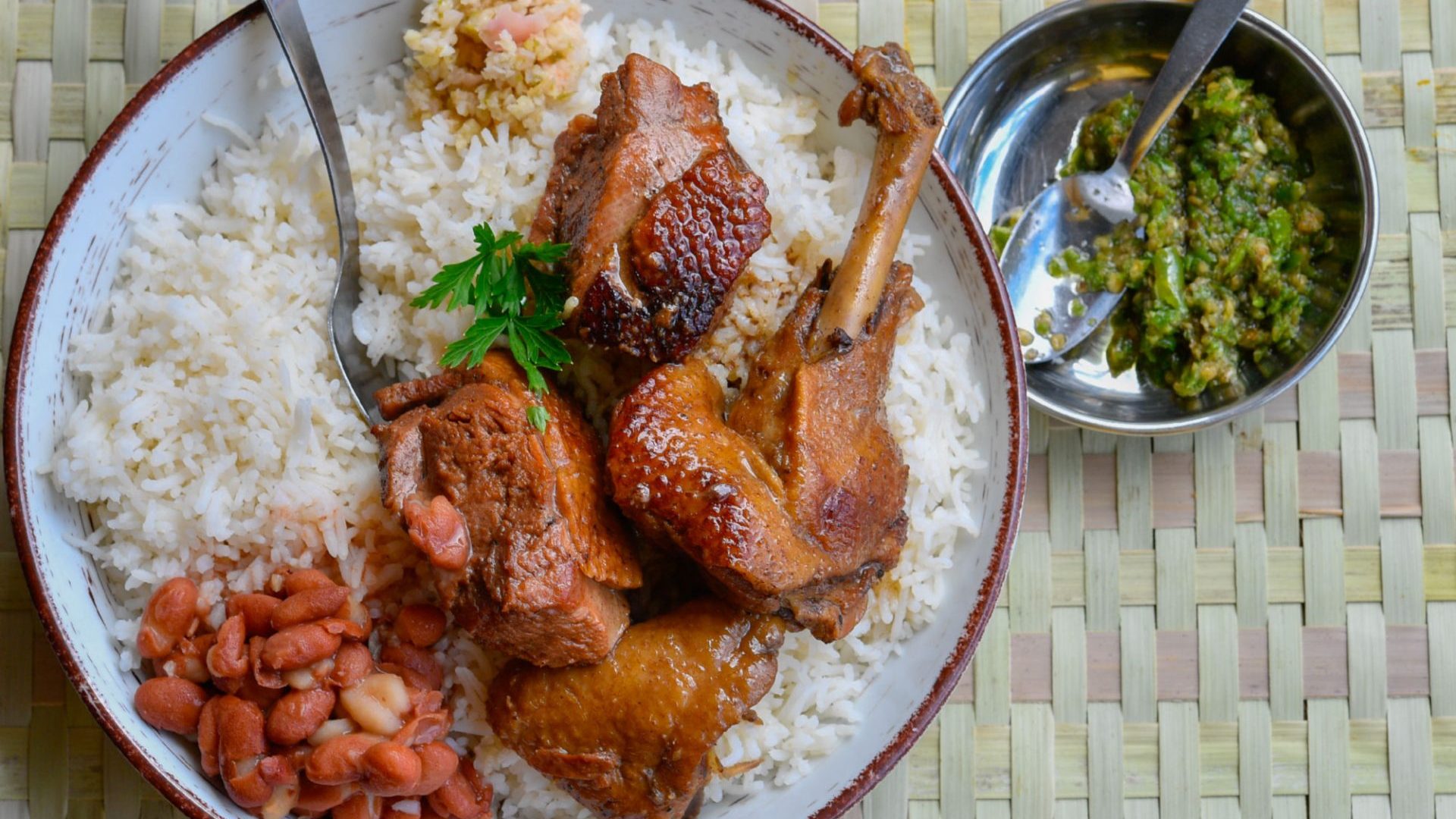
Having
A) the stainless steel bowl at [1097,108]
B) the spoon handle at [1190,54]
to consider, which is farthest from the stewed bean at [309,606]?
the spoon handle at [1190,54]

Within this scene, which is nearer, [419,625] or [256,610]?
[256,610]

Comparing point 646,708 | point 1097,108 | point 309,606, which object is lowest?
point 646,708

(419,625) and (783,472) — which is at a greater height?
(783,472)

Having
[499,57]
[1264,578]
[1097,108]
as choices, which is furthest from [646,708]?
[1097,108]

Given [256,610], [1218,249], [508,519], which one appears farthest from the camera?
[1218,249]

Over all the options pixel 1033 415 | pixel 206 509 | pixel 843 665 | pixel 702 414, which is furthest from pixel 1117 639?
pixel 206 509

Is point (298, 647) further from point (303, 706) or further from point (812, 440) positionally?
point (812, 440)

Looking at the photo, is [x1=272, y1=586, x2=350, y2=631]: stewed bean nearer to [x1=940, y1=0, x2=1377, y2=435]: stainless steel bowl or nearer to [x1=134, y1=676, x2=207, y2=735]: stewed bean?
[x1=134, y1=676, x2=207, y2=735]: stewed bean

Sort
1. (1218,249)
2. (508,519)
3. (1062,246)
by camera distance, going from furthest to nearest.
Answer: (1062,246) → (1218,249) → (508,519)

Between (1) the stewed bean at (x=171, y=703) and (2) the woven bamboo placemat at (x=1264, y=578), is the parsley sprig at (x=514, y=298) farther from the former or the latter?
(2) the woven bamboo placemat at (x=1264, y=578)
